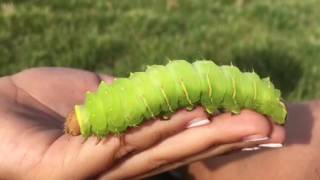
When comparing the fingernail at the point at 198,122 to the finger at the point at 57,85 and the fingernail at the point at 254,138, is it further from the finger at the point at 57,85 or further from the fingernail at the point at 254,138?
the finger at the point at 57,85

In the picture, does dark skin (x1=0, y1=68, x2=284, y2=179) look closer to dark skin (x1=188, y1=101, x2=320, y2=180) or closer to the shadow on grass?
dark skin (x1=188, y1=101, x2=320, y2=180)

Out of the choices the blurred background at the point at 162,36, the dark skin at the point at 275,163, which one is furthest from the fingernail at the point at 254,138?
the blurred background at the point at 162,36

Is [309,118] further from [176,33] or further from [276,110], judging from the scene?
[176,33]

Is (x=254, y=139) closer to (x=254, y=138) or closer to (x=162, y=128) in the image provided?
(x=254, y=138)

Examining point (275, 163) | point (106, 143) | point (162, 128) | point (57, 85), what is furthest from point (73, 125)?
point (275, 163)

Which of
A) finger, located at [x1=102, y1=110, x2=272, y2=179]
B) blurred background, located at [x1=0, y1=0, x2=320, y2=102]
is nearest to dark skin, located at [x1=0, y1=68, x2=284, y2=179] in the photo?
finger, located at [x1=102, y1=110, x2=272, y2=179]

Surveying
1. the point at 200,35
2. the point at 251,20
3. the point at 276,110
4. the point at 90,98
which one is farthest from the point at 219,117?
the point at 251,20
